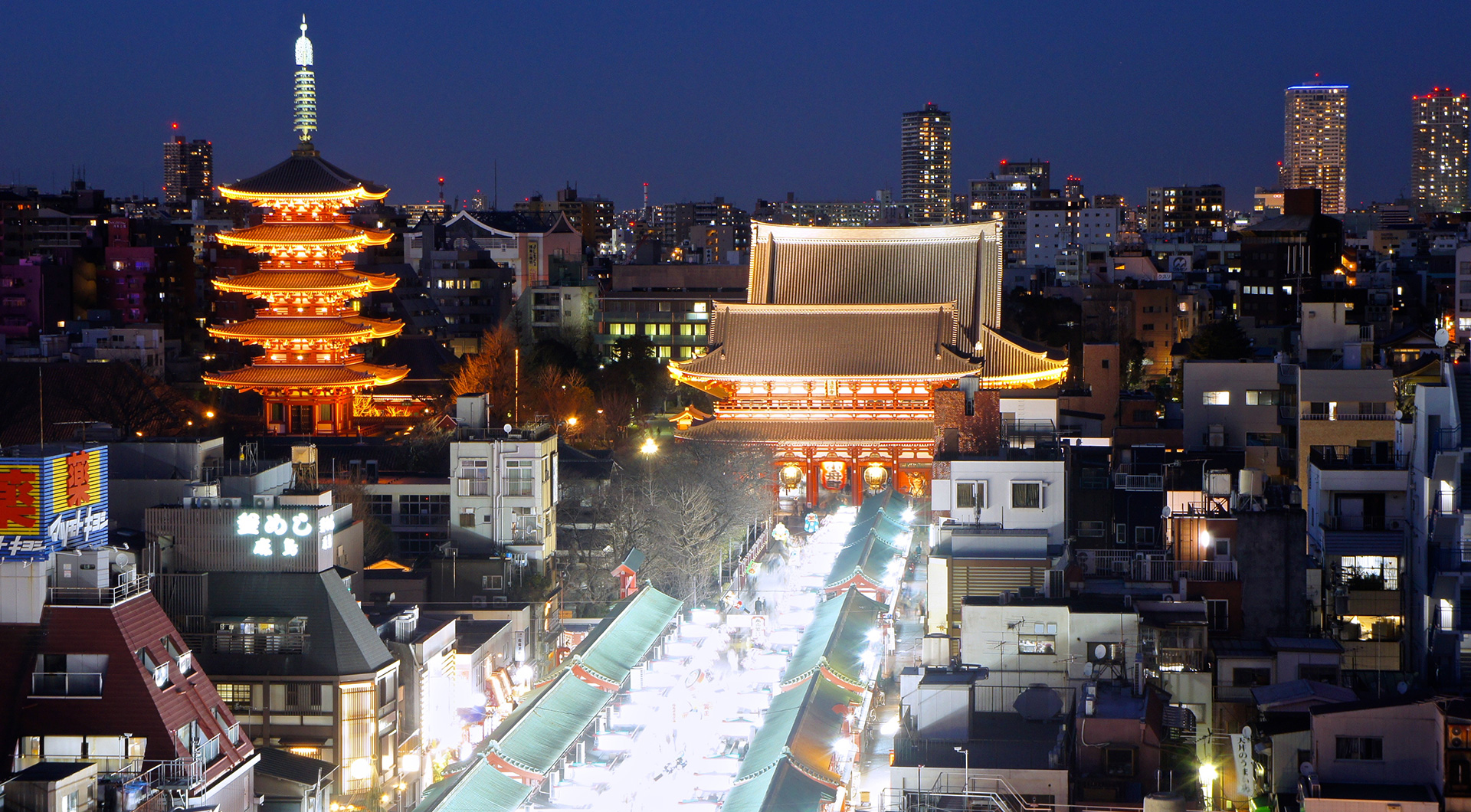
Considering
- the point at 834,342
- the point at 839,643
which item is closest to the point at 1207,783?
the point at 839,643

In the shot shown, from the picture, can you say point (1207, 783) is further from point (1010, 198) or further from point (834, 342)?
point (1010, 198)

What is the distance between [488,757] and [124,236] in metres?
62.5

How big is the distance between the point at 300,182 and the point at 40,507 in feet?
98.1

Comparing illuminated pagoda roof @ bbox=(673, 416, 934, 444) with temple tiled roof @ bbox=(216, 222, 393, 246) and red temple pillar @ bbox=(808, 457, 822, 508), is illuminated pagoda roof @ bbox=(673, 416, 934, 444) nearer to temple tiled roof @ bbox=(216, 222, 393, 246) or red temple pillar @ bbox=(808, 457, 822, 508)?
red temple pillar @ bbox=(808, 457, 822, 508)

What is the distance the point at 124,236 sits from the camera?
7700cm

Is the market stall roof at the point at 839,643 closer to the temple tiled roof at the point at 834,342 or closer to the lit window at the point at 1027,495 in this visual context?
the lit window at the point at 1027,495

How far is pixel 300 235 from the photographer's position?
157 feet

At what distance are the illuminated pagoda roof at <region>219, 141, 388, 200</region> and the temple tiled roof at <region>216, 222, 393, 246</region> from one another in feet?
3.11

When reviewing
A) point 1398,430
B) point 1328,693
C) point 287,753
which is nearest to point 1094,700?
point 1328,693

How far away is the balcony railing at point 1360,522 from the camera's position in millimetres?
27047

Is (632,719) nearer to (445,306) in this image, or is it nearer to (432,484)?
(432,484)

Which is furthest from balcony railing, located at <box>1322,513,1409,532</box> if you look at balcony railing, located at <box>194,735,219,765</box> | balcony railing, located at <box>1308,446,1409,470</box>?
balcony railing, located at <box>194,735,219,765</box>

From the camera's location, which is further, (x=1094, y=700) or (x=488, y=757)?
(x=488, y=757)

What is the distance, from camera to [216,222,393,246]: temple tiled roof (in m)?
47.8
